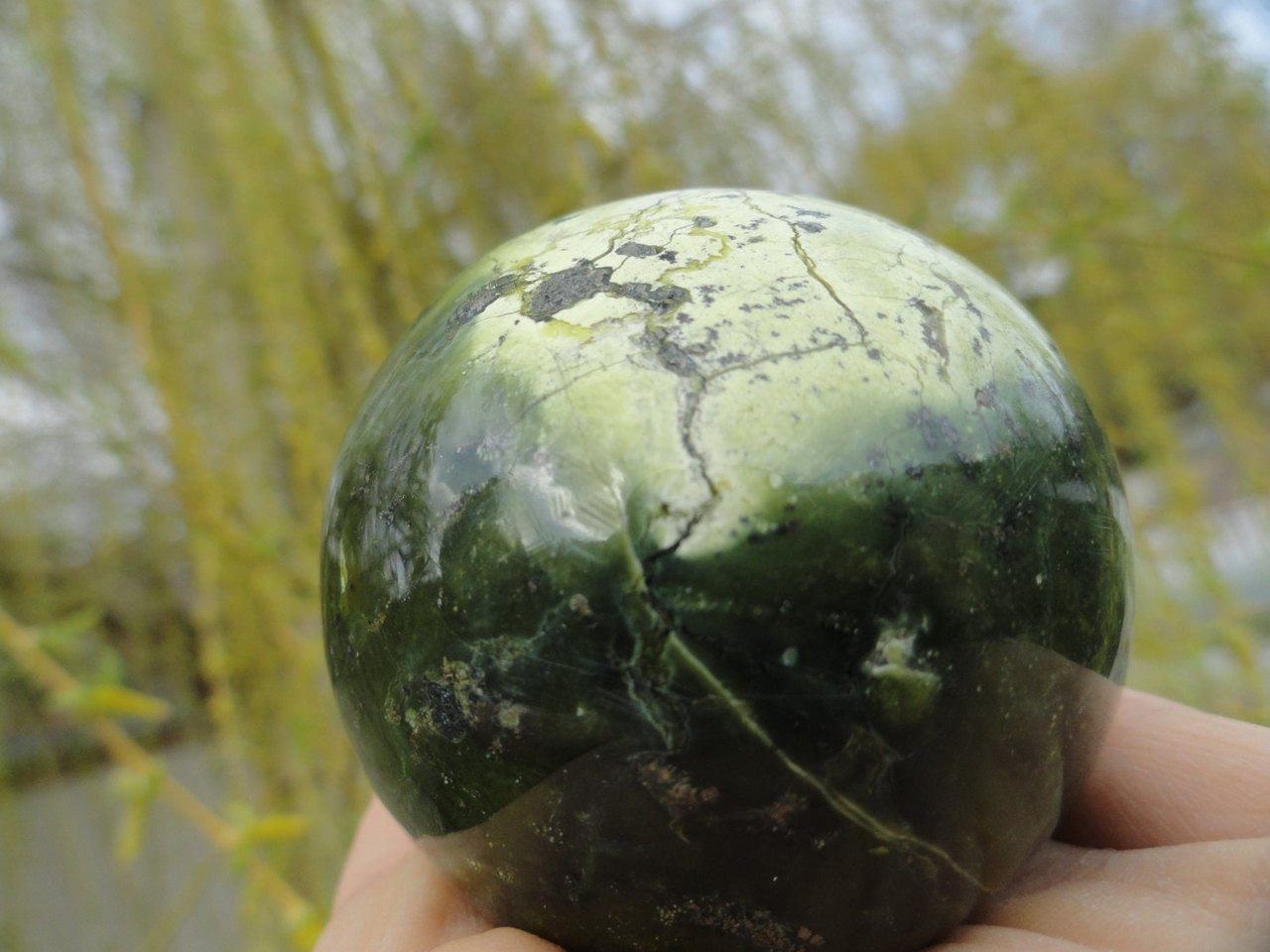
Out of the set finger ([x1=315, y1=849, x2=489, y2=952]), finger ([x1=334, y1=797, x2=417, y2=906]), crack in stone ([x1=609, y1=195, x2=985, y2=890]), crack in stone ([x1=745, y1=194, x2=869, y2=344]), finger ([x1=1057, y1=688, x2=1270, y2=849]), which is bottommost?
finger ([x1=1057, y1=688, x2=1270, y2=849])

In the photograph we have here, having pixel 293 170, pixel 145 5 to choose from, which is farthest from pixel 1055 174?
pixel 145 5

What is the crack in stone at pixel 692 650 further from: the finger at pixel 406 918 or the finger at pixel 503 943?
the finger at pixel 406 918

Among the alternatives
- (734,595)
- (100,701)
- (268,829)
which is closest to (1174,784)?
(734,595)

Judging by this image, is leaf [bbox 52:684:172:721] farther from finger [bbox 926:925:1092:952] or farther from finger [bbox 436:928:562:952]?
finger [bbox 926:925:1092:952]

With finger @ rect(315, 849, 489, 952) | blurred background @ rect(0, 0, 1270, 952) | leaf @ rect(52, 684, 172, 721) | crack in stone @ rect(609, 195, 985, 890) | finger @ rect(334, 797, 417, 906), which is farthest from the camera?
blurred background @ rect(0, 0, 1270, 952)

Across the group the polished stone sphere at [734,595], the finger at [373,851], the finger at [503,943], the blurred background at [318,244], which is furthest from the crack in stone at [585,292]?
the blurred background at [318,244]

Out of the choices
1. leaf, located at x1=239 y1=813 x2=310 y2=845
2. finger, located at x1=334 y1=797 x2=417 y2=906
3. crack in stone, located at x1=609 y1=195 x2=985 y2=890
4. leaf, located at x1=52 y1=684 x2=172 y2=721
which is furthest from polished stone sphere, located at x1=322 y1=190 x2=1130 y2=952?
leaf, located at x1=52 y1=684 x2=172 y2=721

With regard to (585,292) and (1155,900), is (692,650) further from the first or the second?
(1155,900)
